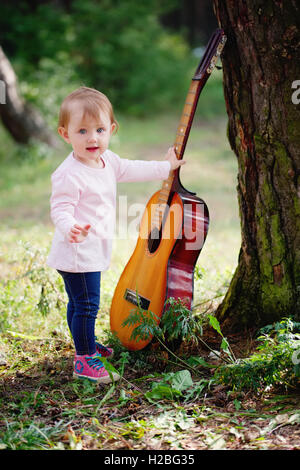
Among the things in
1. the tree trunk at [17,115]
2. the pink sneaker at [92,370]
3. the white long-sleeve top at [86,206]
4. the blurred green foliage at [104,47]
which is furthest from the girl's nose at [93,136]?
the blurred green foliage at [104,47]

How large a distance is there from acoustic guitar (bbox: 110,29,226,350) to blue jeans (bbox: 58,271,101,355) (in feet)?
0.59

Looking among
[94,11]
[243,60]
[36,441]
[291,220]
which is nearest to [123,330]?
[36,441]

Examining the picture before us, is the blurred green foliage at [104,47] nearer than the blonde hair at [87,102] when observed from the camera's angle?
No

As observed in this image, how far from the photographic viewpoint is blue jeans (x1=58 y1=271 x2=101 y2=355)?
2504mm

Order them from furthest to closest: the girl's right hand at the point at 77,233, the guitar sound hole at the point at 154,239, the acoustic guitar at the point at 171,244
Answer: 1. the guitar sound hole at the point at 154,239
2. the acoustic guitar at the point at 171,244
3. the girl's right hand at the point at 77,233

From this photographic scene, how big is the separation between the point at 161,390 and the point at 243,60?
1.64 metres

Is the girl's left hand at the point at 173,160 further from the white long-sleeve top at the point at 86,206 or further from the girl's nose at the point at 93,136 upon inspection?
the girl's nose at the point at 93,136

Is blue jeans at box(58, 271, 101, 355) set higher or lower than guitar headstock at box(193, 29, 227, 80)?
lower

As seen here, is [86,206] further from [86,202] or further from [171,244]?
[171,244]

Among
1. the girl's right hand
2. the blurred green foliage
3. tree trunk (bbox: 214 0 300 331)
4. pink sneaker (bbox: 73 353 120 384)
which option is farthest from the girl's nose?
the blurred green foliage

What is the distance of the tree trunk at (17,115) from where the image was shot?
7824 millimetres

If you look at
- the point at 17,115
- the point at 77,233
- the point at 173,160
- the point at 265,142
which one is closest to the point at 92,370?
the point at 77,233

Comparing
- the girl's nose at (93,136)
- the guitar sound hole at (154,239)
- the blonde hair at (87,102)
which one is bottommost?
the guitar sound hole at (154,239)

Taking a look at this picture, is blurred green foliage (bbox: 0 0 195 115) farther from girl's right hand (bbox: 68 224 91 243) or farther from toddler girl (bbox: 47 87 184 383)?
girl's right hand (bbox: 68 224 91 243)
